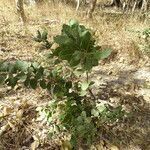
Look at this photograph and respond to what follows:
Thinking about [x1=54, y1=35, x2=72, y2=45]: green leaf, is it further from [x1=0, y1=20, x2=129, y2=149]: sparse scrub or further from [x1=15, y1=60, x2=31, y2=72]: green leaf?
[x1=15, y1=60, x2=31, y2=72]: green leaf

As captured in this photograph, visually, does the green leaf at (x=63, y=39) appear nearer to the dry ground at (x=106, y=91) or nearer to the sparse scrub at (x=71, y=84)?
the sparse scrub at (x=71, y=84)

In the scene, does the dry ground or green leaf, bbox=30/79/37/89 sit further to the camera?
the dry ground

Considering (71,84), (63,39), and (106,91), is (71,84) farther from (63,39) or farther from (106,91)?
(106,91)

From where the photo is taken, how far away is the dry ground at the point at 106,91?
3.04 m

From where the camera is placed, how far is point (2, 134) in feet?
9.98

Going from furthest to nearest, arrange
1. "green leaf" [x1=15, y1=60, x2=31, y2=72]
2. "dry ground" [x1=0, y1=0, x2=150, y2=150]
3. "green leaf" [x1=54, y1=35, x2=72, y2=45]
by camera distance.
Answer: "dry ground" [x1=0, y1=0, x2=150, y2=150], "green leaf" [x1=15, y1=60, x2=31, y2=72], "green leaf" [x1=54, y1=35, x2=72, y2=45]

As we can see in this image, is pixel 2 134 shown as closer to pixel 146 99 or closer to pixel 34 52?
pixel 146 99

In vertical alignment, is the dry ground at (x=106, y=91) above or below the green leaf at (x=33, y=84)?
below

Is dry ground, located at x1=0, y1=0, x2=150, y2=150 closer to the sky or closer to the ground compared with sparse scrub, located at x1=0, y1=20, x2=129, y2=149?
closer to the ground

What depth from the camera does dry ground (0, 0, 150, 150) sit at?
3.04 m

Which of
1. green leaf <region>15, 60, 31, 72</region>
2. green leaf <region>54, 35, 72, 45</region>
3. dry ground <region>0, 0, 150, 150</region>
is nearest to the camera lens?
green leaf <region>54, 35, 72, 45</region>

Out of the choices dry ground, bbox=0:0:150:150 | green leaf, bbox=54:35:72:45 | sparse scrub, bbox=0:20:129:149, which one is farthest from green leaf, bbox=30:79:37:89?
dry ground, bbox=0:0:150:150

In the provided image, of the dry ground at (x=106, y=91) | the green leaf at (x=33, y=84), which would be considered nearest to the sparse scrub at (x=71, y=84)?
the green leaf at (x=33, y=84)

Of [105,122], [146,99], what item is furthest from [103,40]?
[105,122]
